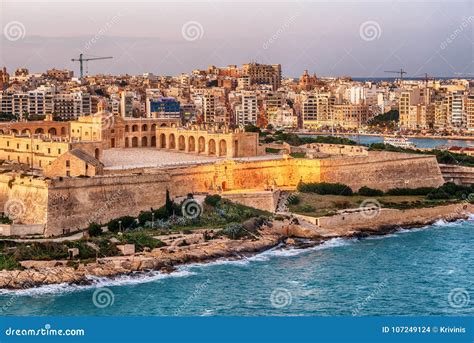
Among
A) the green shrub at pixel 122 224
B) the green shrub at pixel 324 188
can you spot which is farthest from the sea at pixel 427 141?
the green shrub at pixel 122 224

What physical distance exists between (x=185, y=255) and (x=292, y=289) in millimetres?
2388

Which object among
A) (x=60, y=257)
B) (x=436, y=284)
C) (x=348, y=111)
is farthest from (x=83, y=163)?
(x=348, y=111)

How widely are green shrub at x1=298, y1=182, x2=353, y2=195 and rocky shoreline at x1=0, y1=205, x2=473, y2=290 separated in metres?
1.67

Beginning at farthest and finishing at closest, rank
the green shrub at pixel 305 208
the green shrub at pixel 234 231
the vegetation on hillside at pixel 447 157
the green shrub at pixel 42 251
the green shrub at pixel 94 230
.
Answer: the vegetation on hillside at pixel 447 157 < the green shrub at pixel 305 208 < the green shrub at pixel 234 231 < the green shrub at pixel 94 230 < the green shrub at pixel 42 251

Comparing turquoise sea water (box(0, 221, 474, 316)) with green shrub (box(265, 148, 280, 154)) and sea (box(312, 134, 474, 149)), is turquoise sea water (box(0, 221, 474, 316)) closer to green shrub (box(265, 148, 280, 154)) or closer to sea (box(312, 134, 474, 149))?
green shrub (box(265, 148, 280, 154))

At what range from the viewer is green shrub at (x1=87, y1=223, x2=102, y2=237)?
18.0m

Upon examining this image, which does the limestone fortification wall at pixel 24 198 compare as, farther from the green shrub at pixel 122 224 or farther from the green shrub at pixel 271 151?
the green shrub at pixel 271 151

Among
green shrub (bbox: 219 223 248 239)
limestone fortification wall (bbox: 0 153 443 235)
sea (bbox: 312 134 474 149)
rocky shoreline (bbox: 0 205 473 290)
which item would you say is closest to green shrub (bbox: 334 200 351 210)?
rocky shoreline (bbox: 0 205 473 290)

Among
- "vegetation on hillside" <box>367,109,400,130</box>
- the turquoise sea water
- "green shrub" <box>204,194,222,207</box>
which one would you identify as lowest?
the turquoise sea water

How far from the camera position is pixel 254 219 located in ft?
66.3

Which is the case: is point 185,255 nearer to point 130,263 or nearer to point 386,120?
point 130,263

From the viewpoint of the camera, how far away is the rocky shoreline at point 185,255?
16.3 meters

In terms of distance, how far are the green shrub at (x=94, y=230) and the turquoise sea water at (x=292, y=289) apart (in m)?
1.55

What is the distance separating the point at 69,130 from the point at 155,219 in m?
7.91
